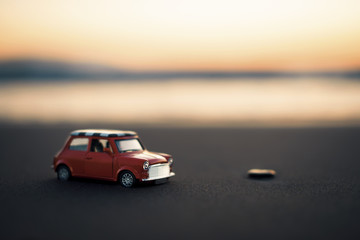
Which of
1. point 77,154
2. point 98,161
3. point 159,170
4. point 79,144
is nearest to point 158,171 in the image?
point 159,170

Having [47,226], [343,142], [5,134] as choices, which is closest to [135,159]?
[47,226]

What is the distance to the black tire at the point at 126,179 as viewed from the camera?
13219 mm

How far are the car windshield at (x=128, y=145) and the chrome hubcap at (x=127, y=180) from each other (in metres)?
0.87

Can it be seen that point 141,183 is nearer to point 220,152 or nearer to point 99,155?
point 99,155

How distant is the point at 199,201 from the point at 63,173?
527 cm

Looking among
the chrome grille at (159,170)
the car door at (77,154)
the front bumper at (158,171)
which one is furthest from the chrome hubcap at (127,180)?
the car door at (77,154)

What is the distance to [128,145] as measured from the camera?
14.2 meters

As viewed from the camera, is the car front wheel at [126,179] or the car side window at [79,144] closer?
the car front wheel at [126,179]

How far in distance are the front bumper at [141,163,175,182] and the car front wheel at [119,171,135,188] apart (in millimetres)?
427

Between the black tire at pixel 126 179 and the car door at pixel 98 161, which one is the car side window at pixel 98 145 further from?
the black tire at pixel 126 179

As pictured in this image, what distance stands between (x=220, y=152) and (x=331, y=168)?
22.7ft

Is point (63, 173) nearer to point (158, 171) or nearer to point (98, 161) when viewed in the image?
point (98, 161)

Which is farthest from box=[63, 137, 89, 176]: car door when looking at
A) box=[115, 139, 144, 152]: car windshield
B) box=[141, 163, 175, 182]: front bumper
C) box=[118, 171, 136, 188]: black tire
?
box=[141, 163, 175, 182]: front bumper

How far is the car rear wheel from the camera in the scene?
1438 centimetres
